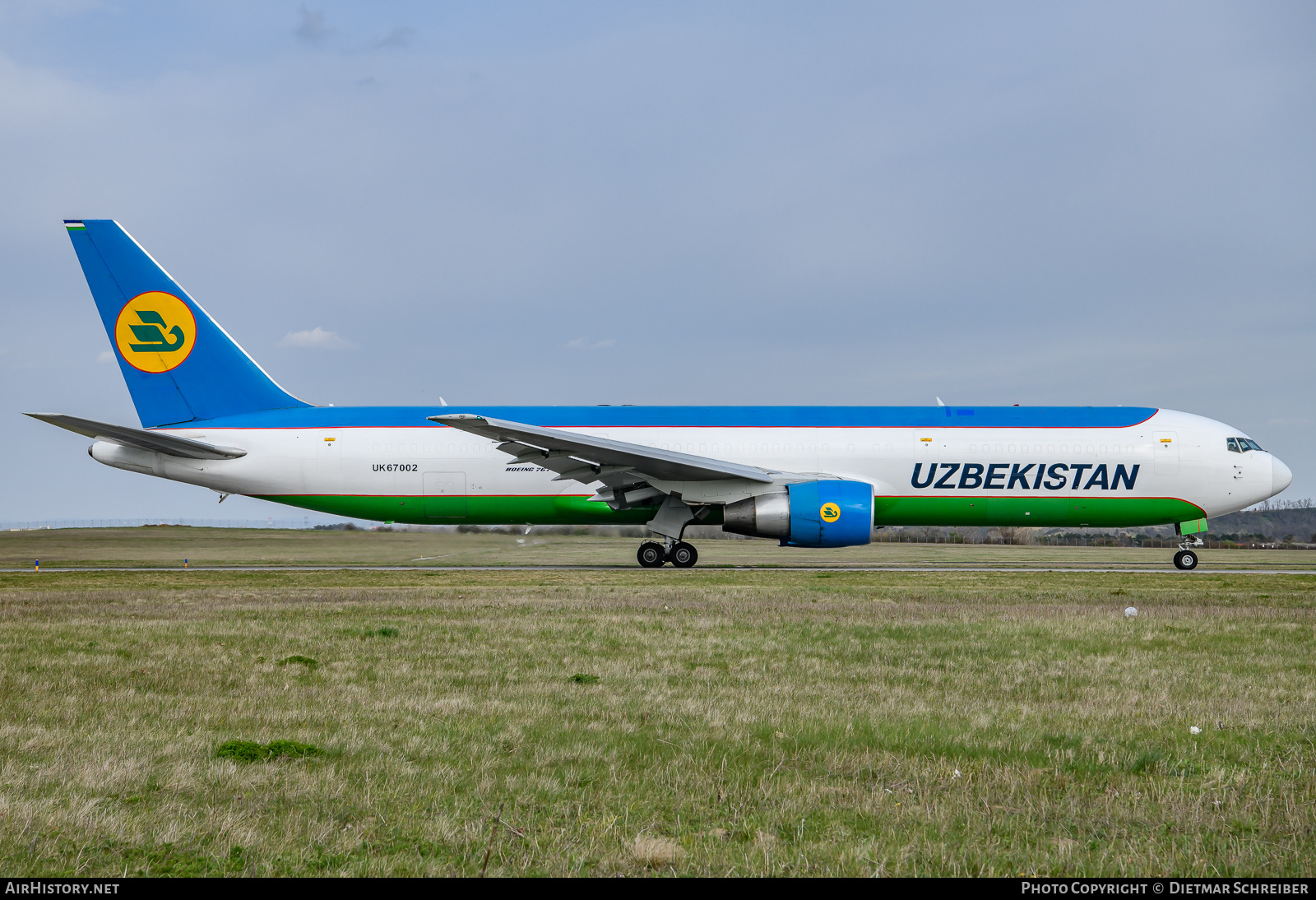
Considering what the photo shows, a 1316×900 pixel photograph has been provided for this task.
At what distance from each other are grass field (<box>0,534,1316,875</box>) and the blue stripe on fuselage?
12.2m

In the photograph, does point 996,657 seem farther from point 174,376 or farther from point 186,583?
point 174,376

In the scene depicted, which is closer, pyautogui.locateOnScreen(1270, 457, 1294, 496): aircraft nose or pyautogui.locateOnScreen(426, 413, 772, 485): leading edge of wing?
pyautogui.locateOnScreen(426, 413, 772, 485): leading edge of wing

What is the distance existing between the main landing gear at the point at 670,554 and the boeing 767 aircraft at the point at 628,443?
0.04 meters

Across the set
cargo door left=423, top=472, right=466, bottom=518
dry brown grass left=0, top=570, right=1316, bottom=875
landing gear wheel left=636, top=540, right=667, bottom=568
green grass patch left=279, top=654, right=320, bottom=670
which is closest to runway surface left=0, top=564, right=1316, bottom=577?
landing gear wheel left=636, top=540, right=667, bottom=568

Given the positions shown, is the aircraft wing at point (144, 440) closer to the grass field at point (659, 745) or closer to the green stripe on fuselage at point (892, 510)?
the green stripe on fuselage at point (892, 510)

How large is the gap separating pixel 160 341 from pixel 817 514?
17.4 metres

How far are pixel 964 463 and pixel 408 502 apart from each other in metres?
14.2

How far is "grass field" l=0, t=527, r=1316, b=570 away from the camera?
2641 centimetres

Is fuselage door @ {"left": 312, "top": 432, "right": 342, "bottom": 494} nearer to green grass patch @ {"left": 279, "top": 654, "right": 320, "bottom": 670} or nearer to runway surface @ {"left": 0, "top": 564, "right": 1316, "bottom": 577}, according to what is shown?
runway surface @ {"left": 0, "top": 564, "right": 1316, "bottom": 577}

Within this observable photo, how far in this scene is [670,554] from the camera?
23.7 metres

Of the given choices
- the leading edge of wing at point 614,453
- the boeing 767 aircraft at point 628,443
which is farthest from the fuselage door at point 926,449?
the leading edge of wing at point 614,453

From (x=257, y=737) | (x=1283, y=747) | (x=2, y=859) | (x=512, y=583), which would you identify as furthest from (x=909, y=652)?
(x=512, y=583)

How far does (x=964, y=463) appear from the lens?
23797 millimetres

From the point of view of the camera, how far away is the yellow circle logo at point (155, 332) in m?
24.5
